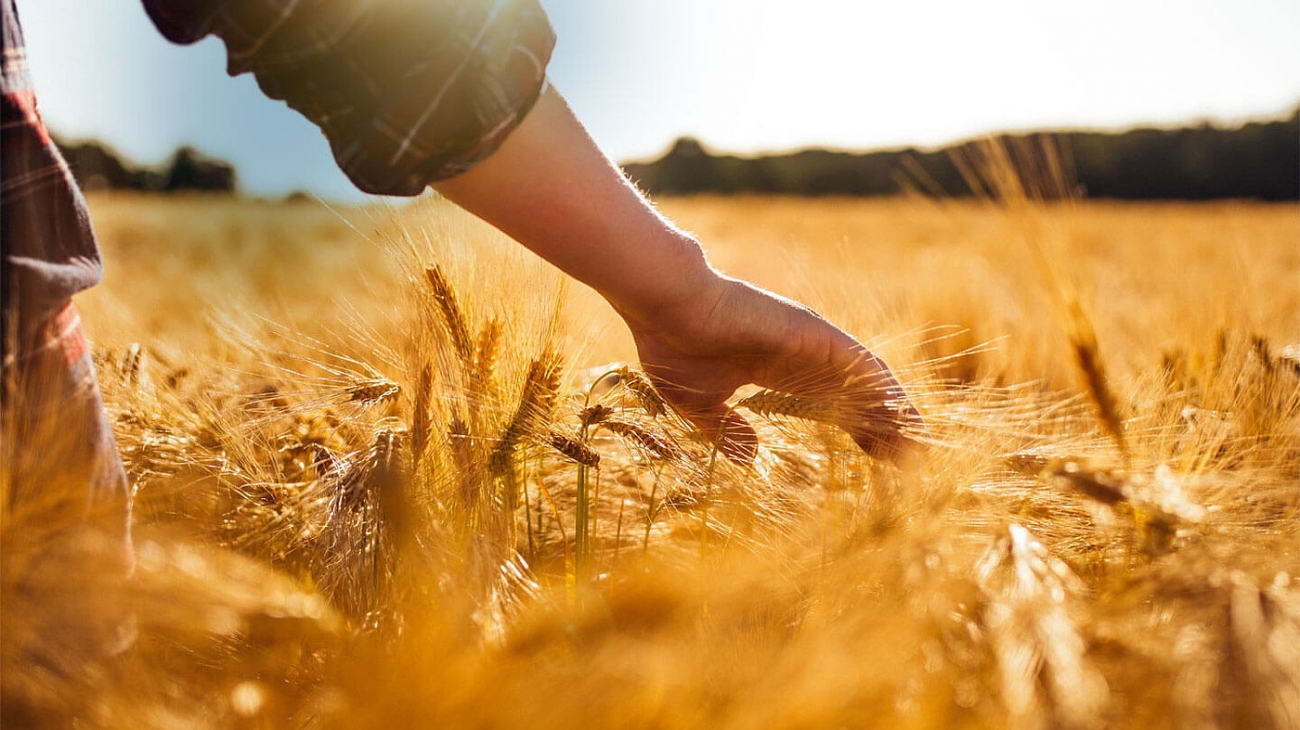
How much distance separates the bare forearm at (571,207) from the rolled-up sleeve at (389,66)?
0.03 metres

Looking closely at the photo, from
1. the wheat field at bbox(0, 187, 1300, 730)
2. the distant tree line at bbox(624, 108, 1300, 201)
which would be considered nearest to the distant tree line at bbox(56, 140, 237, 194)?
the distant tree line at bbox(624, 108, 1300, 201)

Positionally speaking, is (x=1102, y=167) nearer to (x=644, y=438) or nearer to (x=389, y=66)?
(x=644, y=438)

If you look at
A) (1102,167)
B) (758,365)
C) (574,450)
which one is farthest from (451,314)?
(1102,167)

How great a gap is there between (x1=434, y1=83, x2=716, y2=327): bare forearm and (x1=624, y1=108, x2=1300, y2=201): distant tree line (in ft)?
22.5

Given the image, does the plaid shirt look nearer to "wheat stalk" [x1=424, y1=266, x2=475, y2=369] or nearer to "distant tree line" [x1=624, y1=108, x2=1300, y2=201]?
"wheat stalk" [x1=424, y1=266, x2=475, y2=369]

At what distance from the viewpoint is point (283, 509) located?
26.4 inches

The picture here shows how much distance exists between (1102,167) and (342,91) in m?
13.2

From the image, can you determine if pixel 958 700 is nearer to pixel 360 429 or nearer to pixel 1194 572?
pixel 1194 572

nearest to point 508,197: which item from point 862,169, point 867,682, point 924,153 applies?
point 867,682

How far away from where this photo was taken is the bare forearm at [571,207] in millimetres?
496

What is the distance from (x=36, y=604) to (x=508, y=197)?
1.13ft

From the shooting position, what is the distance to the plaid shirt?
421mm

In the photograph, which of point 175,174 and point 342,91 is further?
point 175,174

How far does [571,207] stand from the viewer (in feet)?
1.66
